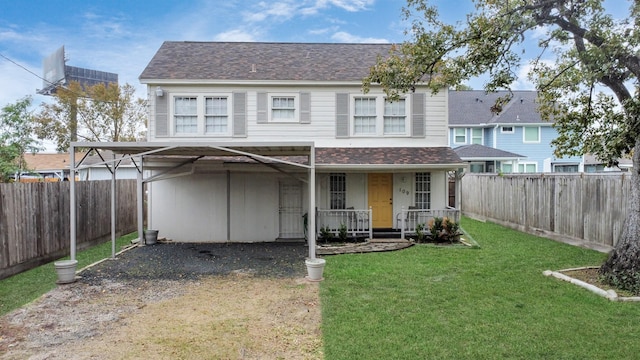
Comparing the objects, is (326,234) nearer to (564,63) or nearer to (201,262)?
(201,262)

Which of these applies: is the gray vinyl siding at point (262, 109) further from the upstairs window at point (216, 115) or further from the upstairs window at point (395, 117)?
the upstairs window at point (395, 117)

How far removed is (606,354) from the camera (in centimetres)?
432

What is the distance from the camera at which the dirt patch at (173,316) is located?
4.68 metres

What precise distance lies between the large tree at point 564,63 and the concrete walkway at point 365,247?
4.08 m

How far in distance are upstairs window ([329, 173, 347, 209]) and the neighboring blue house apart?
42.5ft

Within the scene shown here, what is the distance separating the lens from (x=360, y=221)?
12.2 metres

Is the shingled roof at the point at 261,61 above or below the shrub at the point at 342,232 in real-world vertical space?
above

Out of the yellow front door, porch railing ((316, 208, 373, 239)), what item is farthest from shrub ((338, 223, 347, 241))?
the yellow front door

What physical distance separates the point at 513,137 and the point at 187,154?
21213mm

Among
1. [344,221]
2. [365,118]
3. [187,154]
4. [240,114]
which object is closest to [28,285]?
[187,154]

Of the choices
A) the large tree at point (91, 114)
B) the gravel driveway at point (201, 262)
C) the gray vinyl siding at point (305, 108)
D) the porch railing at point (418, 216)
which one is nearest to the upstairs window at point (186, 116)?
the gray vinyl siding at point (305, 108)

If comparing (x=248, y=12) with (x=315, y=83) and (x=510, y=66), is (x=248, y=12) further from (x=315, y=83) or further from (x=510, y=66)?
(x=510, y=66)

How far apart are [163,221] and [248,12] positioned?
31.8 feet

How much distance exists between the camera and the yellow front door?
1262 cm
